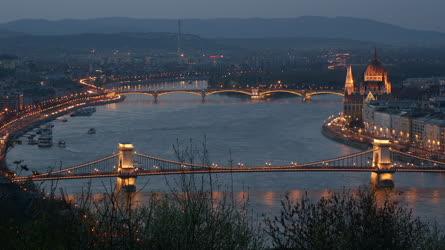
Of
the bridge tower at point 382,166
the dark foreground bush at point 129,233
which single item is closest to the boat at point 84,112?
the bridge tower at point 382,166

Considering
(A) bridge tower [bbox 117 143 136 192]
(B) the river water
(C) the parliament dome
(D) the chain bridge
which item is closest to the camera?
(B) the river water

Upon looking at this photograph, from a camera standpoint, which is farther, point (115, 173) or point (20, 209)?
point (115, 173)

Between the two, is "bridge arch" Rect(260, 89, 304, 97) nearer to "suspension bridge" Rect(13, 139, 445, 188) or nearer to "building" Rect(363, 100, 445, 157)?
"building" Rect(363, 100, 445, 157)

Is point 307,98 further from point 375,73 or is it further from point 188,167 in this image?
point 188,167

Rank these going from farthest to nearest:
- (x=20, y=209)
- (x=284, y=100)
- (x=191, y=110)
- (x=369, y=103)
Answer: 1. (x=284, y=100)
2. (x=191, y=110)
3. (x=369, y=103)
4. (x=20, y=209)

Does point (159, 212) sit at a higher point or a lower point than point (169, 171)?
higher

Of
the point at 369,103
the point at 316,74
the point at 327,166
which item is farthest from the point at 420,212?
the point at 316,74

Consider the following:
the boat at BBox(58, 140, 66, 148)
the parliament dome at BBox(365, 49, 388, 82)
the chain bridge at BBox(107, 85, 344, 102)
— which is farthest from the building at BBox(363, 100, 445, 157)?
the chain bridge at BBox(107, 85, 344, 102)

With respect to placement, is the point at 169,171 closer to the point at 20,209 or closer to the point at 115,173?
the point at 115,173
